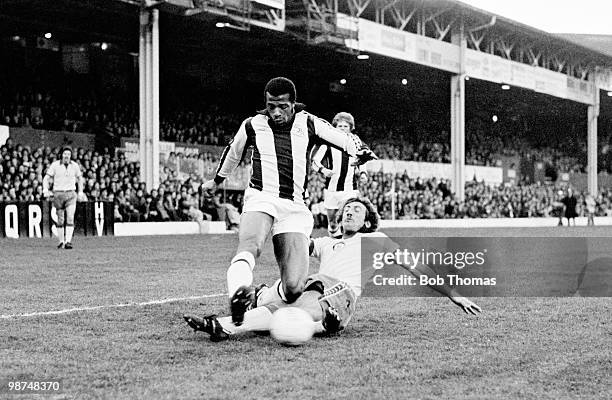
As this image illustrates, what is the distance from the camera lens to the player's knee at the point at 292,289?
594 centimetres

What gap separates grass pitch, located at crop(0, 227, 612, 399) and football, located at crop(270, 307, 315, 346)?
8cm

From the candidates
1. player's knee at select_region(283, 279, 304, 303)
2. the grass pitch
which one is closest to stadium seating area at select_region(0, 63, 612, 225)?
the grass pitch

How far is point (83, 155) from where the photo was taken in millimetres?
26328

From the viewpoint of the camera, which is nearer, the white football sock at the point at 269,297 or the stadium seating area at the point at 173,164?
the white football sock at the point at 269,297

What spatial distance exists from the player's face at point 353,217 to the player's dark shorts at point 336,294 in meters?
0.44

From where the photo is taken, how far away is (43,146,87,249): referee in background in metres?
16.0

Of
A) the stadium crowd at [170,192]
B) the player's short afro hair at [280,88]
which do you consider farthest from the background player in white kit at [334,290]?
the stadium crowd at [170,192]

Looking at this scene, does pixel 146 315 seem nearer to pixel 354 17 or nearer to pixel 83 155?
pixel 83 155

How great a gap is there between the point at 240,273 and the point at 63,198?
11416mm

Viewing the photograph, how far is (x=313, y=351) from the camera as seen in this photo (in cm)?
540

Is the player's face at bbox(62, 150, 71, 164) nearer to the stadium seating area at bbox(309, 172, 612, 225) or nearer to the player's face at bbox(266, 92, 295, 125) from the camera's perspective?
the player's face at bbox(266, 92, 295, 125)

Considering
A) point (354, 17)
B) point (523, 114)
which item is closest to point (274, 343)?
point (354, 17)

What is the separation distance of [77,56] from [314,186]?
1091 centimetres

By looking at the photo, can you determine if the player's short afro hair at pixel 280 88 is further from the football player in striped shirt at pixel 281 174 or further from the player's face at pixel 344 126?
the player's face at pixel 344 126
